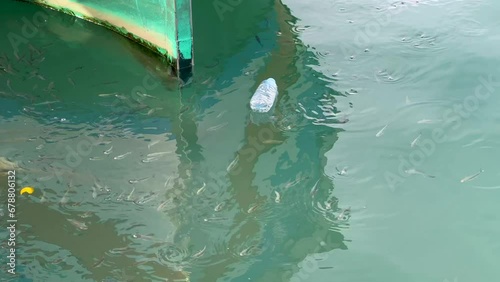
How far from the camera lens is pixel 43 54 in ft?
19.6

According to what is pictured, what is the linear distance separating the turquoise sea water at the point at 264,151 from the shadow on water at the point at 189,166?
1 cm

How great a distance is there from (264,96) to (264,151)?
73 cm

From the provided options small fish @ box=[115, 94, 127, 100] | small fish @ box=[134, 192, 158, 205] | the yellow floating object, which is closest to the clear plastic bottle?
small fish @ box=[115, 94, 127, 100]

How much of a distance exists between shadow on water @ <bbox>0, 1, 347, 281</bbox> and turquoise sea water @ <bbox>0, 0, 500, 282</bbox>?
1 cm

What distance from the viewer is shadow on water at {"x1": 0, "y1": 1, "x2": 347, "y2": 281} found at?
380cm

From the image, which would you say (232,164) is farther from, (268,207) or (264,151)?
(268,207)

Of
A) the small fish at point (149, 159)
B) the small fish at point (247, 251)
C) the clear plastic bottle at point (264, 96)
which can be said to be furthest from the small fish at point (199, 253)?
the clear plastic bottle at point (264, 96)

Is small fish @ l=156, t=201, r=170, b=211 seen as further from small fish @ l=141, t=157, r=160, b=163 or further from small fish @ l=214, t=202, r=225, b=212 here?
small fish @ l=141, t=157, r=160, b=163

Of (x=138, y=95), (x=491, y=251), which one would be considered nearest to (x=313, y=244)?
(x=491, y=251)

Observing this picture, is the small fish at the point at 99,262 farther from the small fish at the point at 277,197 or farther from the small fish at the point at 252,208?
the small fish at the point at 277,197

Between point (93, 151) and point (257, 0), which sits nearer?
point (93, 151)

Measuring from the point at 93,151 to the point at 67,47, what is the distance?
1899 millimetres

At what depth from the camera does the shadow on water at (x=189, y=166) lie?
3.80 meters

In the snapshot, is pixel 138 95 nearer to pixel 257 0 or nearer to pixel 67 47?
pixel 67 47
